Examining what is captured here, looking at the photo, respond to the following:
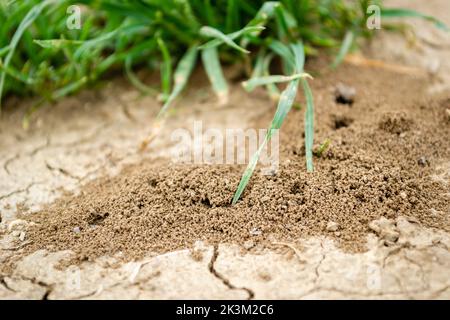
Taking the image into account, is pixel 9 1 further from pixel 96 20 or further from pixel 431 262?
pixel 431 262

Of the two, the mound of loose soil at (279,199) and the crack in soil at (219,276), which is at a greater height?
the mound of loose soil at (279,199)

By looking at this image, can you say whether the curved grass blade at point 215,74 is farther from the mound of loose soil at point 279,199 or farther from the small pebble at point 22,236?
the small pebble at point 22,236

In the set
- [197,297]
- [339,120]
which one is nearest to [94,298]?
[197,297]

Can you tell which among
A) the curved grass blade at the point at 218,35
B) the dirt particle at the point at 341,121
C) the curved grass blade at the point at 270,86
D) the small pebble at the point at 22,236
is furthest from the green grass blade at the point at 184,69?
the small pebble at the point at 22,236

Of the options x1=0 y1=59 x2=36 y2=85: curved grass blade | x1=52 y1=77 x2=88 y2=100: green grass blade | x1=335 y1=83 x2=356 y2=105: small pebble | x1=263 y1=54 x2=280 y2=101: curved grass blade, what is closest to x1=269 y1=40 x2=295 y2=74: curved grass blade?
x1=263 y1=54 x2=280 y2=101: curved grass blade

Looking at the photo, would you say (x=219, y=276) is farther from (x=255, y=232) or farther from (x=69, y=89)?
(x=69, y=89)
